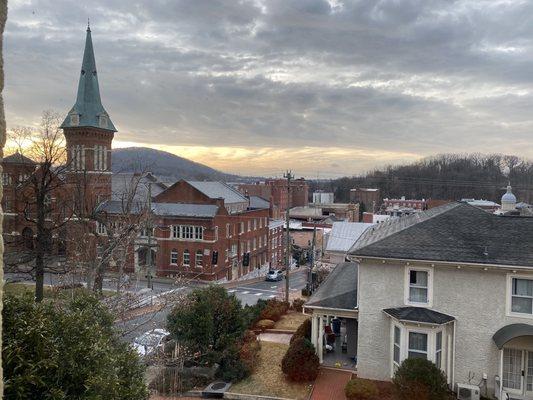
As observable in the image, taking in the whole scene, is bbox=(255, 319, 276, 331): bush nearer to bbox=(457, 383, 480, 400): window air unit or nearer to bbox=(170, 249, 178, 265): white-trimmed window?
bbox=(457, 383, 480, 400): window air unit

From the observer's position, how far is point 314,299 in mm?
18156

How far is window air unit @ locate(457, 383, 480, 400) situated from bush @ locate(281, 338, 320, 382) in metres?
5.00

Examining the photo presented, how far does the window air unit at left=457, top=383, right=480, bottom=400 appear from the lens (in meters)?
14.8

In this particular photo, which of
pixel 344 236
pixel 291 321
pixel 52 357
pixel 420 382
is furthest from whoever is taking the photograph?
pixel 344 236

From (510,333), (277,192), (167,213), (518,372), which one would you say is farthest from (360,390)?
(277,192)

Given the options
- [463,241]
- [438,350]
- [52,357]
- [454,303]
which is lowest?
[438,350]

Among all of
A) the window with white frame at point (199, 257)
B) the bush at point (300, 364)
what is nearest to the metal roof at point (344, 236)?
the window with white frame at point (199, 257)

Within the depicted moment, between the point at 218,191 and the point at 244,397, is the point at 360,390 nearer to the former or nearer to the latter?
the point at 244,397

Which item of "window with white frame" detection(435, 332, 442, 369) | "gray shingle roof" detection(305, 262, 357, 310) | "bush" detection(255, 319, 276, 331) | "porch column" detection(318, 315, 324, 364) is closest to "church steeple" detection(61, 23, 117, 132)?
"bush" detection(255, 319, 276, 331)

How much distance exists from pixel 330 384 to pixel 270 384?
7.30ft

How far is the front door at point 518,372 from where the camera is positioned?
14.8 m

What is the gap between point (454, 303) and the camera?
15.4 meters

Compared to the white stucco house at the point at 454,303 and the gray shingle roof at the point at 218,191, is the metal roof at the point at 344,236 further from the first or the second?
the white stucco house at the point at 454,303

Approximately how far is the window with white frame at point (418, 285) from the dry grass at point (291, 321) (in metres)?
8.53
